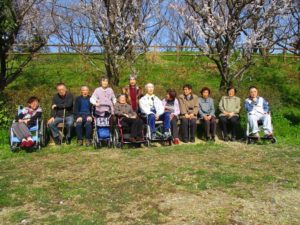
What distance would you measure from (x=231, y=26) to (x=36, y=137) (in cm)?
621

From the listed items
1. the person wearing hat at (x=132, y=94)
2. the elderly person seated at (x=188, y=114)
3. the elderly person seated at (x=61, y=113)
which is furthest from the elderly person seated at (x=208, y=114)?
the elderly person seated at (x=61, y=113)

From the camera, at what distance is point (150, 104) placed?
8.90 m

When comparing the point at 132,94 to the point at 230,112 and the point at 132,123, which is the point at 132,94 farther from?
the point at 230,112

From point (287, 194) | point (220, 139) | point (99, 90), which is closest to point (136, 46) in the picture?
point (99, 90)

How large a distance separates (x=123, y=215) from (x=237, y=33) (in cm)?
812

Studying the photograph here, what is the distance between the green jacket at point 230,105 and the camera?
9.37m

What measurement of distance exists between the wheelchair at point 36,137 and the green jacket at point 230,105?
4.11 m

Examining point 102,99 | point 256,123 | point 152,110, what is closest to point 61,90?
point 102,99

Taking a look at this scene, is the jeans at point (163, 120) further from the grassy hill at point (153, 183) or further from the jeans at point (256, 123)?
the jeans at point (256, 123)

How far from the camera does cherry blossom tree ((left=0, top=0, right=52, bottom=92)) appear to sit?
975cm

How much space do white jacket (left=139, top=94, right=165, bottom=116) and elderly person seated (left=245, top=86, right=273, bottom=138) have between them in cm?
198

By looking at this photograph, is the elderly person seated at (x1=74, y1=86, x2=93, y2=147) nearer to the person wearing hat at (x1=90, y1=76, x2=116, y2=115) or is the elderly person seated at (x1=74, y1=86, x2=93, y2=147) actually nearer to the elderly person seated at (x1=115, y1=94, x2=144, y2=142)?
the person wearing hat at (x1=90, y1=76, x2=116, y2=115)

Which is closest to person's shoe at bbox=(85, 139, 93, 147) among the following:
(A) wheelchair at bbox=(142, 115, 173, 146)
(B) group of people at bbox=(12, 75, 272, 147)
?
(B) group of people at bbox=(12, 75, 272, 147)

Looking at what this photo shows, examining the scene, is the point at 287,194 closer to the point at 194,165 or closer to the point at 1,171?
the point at 194,165
